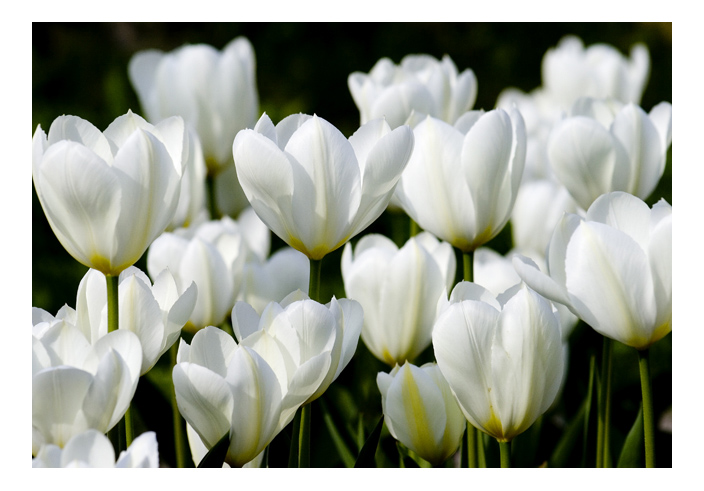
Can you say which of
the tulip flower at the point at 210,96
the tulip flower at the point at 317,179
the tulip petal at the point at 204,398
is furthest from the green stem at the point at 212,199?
the tulip petal at the point at 204,398

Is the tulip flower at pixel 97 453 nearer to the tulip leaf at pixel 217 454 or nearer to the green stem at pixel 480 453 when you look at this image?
the tulip leaf at pixel 217 454

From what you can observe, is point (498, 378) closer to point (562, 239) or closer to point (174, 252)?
point (562, 239)

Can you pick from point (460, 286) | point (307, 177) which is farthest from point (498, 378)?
point (307, 177)

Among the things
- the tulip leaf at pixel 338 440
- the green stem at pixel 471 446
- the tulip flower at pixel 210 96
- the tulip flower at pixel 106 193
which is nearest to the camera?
the tulip flower at pixel 106 193

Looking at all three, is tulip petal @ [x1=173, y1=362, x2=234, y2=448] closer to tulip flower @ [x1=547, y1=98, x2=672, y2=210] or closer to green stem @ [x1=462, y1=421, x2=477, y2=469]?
green stem @ [x1=462, y1=421, x2=477, y2=469]

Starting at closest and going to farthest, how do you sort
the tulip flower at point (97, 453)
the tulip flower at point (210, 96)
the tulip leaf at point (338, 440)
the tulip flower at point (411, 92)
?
the tulip flower at point (97, 453)
the tulip leaf at point (338, 440)
the tulip flower at point (411, 92)
the tulip flower at point (210, 96)

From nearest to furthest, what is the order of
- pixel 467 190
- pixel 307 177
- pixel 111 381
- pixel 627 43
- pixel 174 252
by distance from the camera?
pixel 111 381 < pixel 307 177 < pixel 467 190 < pixel 174 252 < pixel 627 43
